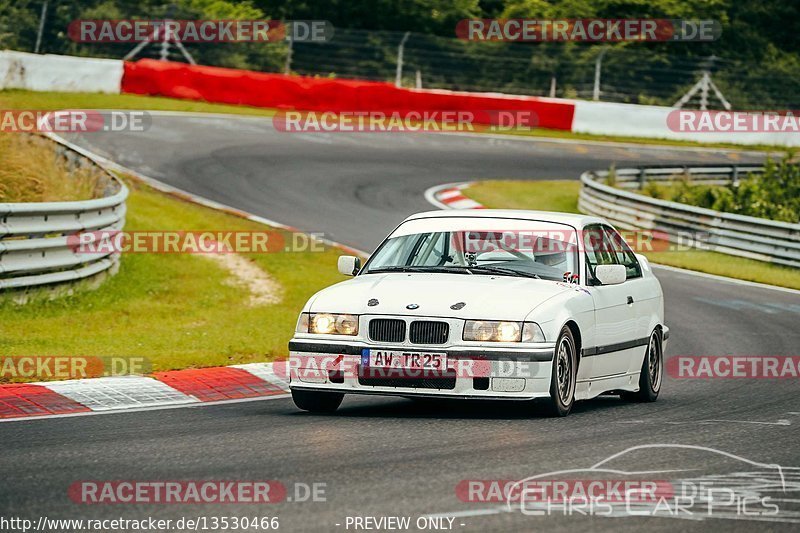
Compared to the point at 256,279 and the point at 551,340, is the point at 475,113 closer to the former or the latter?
the point at 256,279

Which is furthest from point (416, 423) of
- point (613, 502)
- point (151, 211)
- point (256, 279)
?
point (151, 211)

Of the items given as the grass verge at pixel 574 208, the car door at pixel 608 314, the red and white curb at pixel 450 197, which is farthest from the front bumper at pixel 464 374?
the red and white curb at pixel 450 197

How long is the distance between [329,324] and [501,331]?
3.80 ft

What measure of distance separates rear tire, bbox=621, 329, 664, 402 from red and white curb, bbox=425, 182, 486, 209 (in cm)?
1382

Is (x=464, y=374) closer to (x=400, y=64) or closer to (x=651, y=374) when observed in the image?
(x=651, y=374)

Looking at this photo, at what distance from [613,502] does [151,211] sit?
16213 mm

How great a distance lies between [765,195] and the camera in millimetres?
27406

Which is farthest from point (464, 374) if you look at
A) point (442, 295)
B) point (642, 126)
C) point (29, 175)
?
point (642, 126)

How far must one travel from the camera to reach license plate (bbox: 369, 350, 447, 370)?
8.97 metres

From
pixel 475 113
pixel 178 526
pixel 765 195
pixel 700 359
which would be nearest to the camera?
pixel 178 526

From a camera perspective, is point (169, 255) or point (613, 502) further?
point (169, 255)

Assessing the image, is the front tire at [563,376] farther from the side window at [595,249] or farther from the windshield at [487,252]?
the side window at [595,249]

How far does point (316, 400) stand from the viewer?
9625 millimetres

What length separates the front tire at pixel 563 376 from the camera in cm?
910
